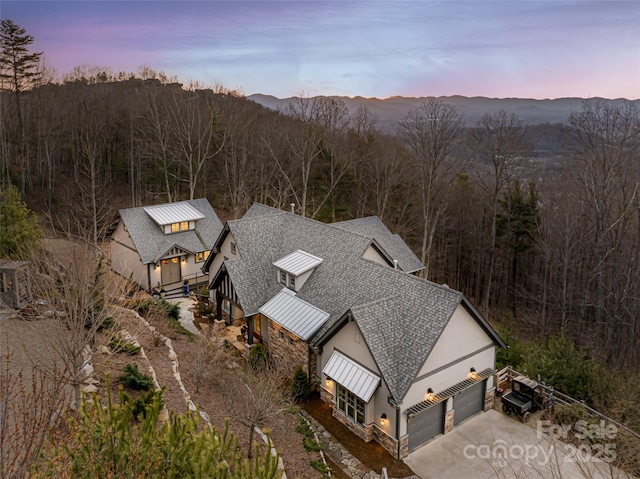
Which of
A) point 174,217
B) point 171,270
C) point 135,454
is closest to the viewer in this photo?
point 135,454

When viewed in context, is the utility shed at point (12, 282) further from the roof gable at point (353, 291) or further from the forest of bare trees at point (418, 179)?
the roof gable at point (353, 291)

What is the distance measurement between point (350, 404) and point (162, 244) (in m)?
21.5

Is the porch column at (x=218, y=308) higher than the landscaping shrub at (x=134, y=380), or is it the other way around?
the landscaping shrub at (x=134, y=380)

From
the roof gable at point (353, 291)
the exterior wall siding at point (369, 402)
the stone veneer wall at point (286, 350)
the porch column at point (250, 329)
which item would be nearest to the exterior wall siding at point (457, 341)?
the roof gable at point (353, 291)

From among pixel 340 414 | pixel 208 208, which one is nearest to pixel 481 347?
pixel 340 414

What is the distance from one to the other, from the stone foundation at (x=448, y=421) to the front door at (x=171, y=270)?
78.1 feet

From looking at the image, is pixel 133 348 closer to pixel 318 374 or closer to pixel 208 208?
pixel 318 374

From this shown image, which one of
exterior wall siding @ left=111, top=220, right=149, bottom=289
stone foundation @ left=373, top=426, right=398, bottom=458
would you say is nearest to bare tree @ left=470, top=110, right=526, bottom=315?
stone foundation @ left=373, top=426, right=398, bottom=458

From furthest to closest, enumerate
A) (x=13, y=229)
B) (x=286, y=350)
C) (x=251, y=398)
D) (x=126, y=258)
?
(x=126, y=258)
(x=13, y=229)
(x=286, y=350)
(x=251, y=398)

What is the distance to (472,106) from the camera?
5381cm

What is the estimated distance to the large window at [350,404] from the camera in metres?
18.2

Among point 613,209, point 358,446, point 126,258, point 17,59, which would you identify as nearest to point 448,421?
point 358,446

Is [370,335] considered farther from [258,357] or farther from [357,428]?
[258,357]

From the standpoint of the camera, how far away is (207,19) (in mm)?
22906
